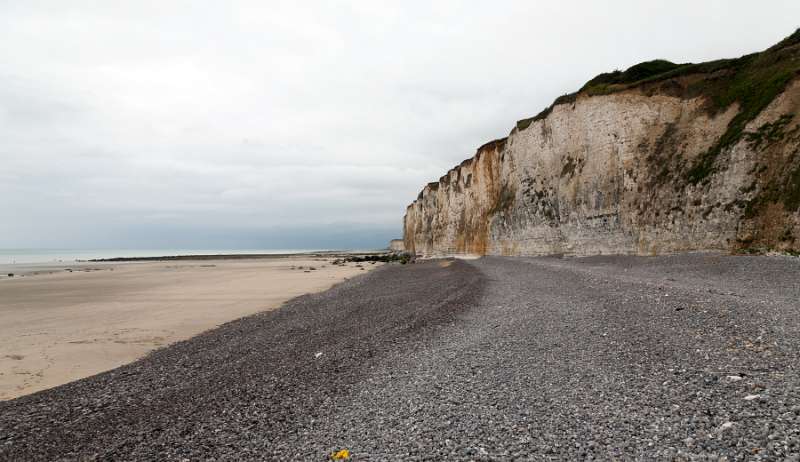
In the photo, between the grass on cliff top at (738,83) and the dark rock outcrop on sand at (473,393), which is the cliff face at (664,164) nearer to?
the grass on cliff top at (738,83)

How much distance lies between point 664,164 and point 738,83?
21.0 feet

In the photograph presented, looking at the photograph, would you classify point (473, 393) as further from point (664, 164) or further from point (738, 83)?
point (738, 83)

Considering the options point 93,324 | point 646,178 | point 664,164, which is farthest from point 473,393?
point 664,164

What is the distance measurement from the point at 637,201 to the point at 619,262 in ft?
21.1

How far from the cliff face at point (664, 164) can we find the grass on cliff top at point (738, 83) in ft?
0.23

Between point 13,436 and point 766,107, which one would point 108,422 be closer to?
point 13,436

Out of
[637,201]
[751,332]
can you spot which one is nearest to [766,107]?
[637,201]

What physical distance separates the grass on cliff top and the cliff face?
7 cm

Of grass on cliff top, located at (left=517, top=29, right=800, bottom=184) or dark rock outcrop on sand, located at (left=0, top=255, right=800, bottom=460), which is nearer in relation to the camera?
dark rock outcrop on sand, located at (left=0, top=255, right=800, bottom=460)

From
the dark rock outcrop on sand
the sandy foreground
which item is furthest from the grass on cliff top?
the sandy foreground

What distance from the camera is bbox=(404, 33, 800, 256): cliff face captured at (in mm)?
19422

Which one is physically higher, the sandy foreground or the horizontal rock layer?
the horizontal rock layer

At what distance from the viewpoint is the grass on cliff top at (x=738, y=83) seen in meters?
21.4

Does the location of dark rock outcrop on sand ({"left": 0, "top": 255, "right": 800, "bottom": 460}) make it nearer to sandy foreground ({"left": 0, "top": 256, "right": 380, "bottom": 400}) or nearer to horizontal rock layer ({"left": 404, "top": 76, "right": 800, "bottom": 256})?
sandy foreground ({"left": 0, "top": 256, "right": 380, "bottom": 400})
